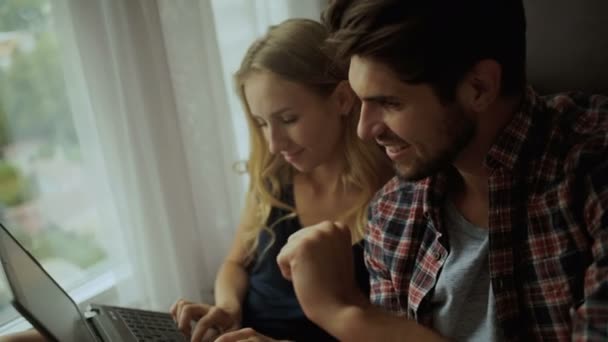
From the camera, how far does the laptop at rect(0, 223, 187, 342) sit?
742mm

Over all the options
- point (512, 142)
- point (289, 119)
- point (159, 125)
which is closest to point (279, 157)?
point (289, 119)

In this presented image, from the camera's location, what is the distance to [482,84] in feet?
2.60

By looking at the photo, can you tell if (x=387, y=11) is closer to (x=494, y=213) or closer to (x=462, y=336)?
(x=494, y=213)

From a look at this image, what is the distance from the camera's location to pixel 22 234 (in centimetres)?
120

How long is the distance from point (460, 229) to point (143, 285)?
75 centimetres

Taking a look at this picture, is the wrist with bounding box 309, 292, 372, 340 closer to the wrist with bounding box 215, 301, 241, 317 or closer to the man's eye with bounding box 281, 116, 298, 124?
the wrist with bounding box 215, 301, 241, 317

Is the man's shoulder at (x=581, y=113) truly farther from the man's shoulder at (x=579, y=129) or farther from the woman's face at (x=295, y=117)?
the woman's face at (x=295, y=117)

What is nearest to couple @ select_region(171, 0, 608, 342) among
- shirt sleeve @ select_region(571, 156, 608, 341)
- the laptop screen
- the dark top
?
shirt sleeve @ select_region(571, 156, 608, 341)

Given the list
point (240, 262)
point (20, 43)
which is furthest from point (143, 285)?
point (20, 43)

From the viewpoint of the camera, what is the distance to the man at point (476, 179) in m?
0.75

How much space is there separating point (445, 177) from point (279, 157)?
0.46m

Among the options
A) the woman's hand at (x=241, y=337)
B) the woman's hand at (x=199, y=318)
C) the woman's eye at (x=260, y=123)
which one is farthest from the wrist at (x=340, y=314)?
the woman's eye at (x=260, y=123)

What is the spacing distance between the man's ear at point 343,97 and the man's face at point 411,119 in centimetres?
29

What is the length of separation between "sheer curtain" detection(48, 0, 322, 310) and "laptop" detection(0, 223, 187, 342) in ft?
0.90
